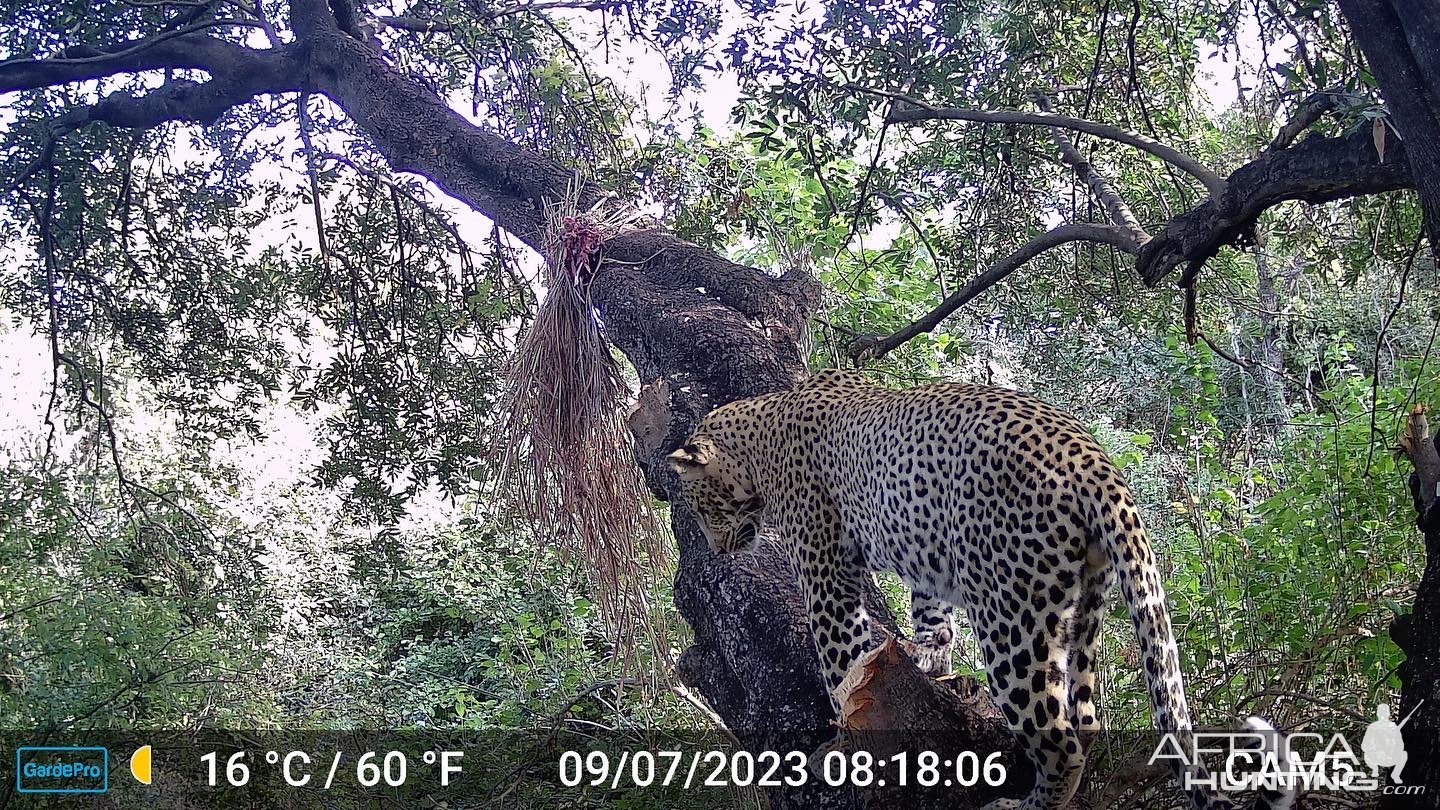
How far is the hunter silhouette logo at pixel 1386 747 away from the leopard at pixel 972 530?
0.30 meters

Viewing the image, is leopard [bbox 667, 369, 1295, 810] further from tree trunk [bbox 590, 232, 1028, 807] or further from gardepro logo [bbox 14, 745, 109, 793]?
gardepro logo [bbox 14, 745, 109, 793]

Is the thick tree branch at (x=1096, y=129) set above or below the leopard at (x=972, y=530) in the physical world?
above

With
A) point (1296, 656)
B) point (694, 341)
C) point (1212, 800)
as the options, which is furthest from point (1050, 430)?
point (694, 341)

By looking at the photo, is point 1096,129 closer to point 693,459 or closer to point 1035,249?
point 1035,249

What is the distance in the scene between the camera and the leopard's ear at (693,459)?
4.62 m

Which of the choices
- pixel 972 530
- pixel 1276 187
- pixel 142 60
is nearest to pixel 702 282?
pixel 972 530

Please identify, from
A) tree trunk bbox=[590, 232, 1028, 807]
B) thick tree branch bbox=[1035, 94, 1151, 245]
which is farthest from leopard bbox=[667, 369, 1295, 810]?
thick tree branch bbox=[1035, 94, 1151, 245]

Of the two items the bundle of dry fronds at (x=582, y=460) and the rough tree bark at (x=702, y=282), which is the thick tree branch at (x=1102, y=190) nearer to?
the rough tree bark at (x=702, y=282)

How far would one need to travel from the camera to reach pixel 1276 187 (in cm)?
352

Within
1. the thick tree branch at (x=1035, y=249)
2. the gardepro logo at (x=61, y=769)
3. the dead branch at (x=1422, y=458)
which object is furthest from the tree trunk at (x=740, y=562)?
the gardepro logo at (x=61, y=769)

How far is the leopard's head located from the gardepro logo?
3659 millimetres

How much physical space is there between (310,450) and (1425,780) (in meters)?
12.3

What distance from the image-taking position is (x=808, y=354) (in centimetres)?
557

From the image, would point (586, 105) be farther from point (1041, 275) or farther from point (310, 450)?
point (310, 450)
